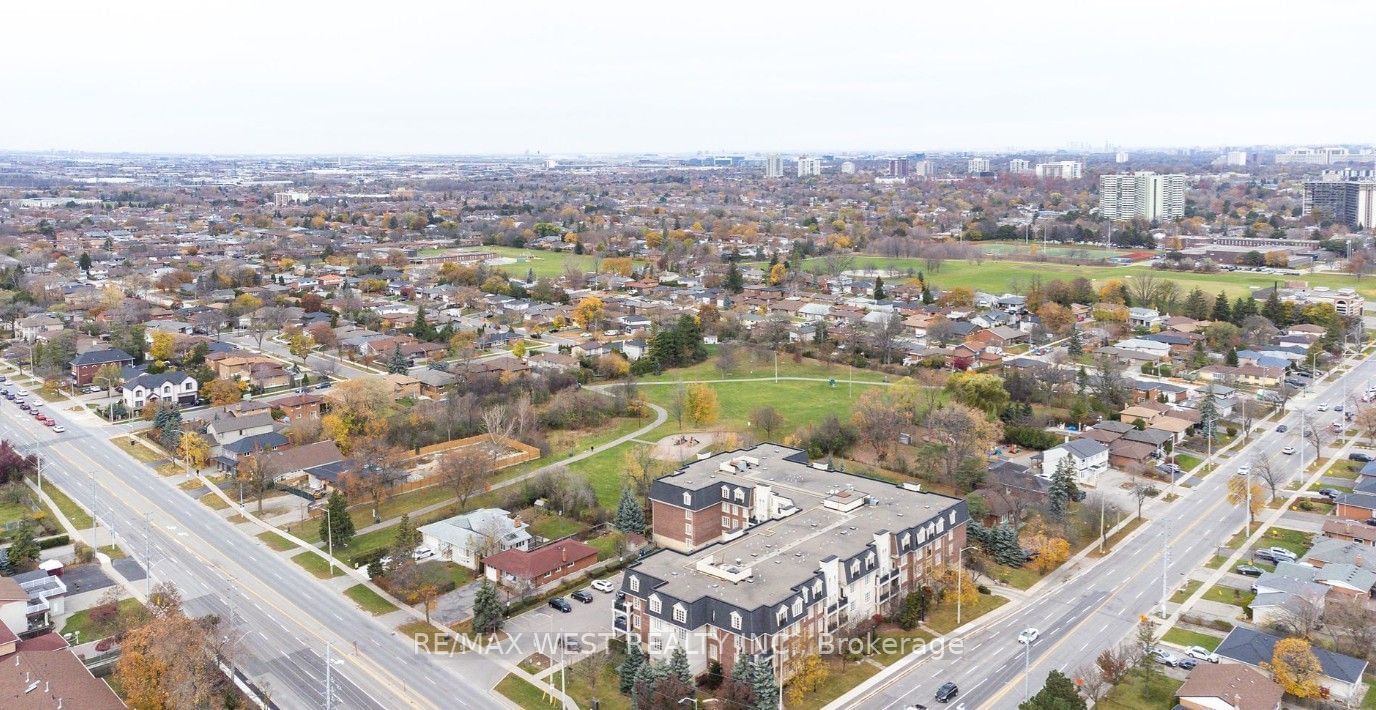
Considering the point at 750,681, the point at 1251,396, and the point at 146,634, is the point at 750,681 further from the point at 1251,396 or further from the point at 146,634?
the point at 1251,396

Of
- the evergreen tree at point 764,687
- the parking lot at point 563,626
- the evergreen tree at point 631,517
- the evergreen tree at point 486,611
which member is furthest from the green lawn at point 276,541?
the evergreen tree at point 764,687

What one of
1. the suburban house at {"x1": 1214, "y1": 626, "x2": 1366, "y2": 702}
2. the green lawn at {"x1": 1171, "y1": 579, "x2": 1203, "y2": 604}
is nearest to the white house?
the green lawn at {"x1": 1171, "y1": 579, "x2": 1203, "y2": 604}

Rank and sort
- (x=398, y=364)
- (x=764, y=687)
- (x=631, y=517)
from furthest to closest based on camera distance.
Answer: (x=398, y=364)
(x=631, y=517)
(x=764, y=687)


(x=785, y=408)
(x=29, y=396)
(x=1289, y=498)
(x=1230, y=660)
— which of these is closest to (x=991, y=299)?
(x=785, y=408)

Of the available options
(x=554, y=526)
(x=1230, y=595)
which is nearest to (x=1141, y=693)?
(x=1230, y=595)

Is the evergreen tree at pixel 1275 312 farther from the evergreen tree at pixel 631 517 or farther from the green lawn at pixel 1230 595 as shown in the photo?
the evergreen tree at pixel 631 517

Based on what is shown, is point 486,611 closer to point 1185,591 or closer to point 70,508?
point 70,508

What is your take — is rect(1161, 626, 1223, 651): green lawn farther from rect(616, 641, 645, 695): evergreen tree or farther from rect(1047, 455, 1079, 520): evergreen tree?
rect(616, 641, 645, 695): evergreen tree
